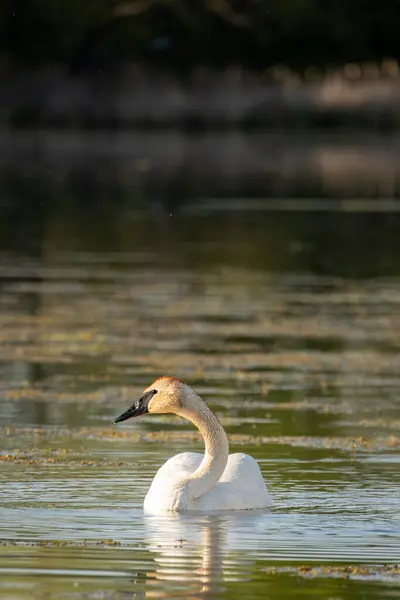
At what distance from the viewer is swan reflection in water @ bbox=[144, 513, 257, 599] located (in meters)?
9.85

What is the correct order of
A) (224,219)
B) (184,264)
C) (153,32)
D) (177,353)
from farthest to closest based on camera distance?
(153,32) < (224,219) < (184,264) < (177,353)

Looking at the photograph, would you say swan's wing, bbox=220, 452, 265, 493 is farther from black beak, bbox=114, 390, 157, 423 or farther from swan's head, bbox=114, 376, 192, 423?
black beak, bbox=114, 390, 157, 423

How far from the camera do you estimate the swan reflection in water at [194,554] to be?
9.85 m

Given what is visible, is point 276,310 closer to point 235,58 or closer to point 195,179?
point 195,179

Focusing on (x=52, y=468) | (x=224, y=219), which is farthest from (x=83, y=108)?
(x=52, y=468)

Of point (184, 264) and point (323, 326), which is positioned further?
point (184, 264)

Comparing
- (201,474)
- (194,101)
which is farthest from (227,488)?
(194,101)

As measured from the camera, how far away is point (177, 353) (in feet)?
60.2

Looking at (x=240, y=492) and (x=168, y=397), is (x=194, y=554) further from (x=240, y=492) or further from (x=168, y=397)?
(x=168, y=397)

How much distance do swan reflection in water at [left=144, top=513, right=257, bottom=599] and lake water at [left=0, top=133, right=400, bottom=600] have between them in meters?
0.02

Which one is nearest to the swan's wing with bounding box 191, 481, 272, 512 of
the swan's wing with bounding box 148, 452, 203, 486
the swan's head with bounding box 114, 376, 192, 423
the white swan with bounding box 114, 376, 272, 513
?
the white swan with bounding box 114, 376, 272, 513

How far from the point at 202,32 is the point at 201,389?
76829 millimetres

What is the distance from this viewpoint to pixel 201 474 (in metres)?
11.8

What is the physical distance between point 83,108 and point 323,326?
6264cm
